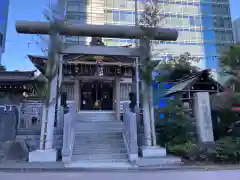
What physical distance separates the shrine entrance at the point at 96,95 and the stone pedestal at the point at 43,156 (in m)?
7.25

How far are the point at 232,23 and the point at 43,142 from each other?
37.6 metres

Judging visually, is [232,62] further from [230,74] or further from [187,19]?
[187,19]

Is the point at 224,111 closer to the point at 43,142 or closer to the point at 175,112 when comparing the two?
the point at 175,112

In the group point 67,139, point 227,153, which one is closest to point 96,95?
point 67,139

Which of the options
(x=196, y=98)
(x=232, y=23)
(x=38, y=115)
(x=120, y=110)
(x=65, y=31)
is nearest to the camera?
(x=65, y=31)

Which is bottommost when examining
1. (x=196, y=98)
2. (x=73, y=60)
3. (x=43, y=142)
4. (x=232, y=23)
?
(x=43, y=142)

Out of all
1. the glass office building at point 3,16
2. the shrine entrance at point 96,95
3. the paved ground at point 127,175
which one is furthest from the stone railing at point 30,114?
the glass office building at point 3,16

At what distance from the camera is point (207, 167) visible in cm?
829

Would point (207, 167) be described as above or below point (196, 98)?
below

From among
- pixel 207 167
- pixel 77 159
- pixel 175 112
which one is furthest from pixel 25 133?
pixel 207 167

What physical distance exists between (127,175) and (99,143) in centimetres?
370

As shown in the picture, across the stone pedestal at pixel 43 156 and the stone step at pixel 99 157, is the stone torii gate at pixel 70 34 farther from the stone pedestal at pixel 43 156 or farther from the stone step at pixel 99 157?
the stone step at pixel 99 157

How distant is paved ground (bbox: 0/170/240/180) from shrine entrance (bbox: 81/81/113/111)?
9118 millimetres

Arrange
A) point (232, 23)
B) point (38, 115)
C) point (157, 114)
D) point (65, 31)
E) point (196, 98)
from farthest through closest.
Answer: point (232, 23), point (38, 115), point (157, 114), point (196, 98), point (65, 31)
